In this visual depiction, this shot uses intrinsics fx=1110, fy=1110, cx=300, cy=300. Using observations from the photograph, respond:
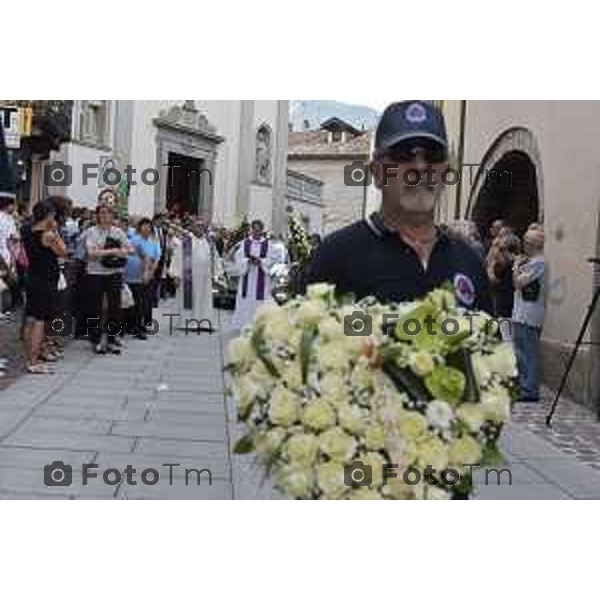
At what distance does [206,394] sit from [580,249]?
388 centimetres

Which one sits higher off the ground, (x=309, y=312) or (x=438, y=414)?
(x=309, y=312)

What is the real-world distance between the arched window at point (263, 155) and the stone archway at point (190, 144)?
8.66 feet

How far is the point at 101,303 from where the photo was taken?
1171cm

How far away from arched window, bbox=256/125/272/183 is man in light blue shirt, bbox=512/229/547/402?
24.3 meters

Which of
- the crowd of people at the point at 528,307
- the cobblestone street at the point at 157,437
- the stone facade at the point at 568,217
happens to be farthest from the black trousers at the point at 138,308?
the crowd of people at the point at 528,307

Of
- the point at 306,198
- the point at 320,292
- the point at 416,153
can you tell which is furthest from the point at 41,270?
the point at 306,198

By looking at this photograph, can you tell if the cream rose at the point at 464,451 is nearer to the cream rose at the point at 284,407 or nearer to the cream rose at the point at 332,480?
the cream rose at the point at 332,480

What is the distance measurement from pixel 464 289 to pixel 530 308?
7039 millimetres

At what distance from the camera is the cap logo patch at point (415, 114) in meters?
2.84

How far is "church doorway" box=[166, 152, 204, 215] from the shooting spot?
1593cm

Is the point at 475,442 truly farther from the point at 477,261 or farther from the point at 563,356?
the point at 563,356

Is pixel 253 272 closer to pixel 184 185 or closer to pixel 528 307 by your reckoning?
pixel 528 307

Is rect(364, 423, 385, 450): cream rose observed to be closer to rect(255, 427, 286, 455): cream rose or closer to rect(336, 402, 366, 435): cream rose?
rect(336, 402, 366, 435): cream rose

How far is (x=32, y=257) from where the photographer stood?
31.6 ft
